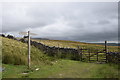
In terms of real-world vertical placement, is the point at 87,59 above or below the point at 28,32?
below

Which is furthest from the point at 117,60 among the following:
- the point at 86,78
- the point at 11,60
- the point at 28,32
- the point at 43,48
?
the point at 43,48

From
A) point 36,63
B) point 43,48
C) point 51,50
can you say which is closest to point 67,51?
point 51,50

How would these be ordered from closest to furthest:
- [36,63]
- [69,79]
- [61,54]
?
[69,79] < [36,63] < [61,54]

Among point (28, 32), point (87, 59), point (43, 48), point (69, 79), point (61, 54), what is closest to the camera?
point (69, 79)

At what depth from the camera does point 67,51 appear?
16.6 metres

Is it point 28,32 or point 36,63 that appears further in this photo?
point 36,63

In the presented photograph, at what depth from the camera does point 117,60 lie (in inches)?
462

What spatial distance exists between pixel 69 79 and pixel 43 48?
13.2 m

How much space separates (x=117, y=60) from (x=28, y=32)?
7.89 meters

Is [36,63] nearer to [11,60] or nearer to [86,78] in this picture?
[11,60]

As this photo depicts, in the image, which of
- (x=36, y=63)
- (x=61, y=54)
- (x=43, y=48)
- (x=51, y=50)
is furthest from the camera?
(x=43, y=48)

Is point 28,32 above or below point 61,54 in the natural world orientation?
above

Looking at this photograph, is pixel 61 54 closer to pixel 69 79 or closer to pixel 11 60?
pixel 11 60

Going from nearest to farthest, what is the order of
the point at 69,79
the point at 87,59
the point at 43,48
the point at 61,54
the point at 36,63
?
1. the point at 69,79
2. the point at 36,63
3. the point at 87,59
4. the point at 61,54
5. the point at 43,48
